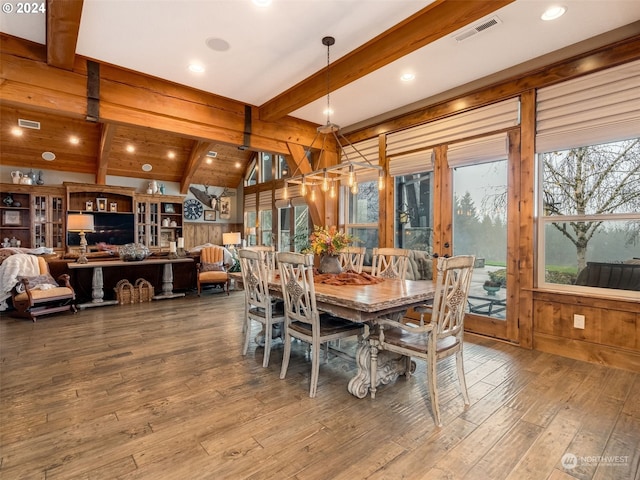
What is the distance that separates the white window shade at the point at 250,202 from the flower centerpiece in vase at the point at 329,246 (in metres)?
6.77

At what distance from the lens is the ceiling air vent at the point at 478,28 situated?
2.75 meters

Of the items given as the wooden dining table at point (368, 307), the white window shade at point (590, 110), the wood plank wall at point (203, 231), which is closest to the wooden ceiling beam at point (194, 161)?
the wood plank wall at point (203, 231)

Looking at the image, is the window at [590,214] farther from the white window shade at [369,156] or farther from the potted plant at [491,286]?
the white window shade at [369,156]

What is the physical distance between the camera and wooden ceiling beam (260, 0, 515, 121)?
2443 millimetres

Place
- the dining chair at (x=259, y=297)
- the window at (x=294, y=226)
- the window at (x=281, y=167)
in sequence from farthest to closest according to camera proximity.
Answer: the window at (x=281, y=167)
the window at (x=294, y=226)
the dining chair at (x=259, y=297)

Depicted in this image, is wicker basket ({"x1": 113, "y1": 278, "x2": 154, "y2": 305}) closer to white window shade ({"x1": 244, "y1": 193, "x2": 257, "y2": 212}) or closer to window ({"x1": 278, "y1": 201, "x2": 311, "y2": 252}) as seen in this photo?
window ({"x1": 278, "y1": 201, "x2": 311, "y2": 252})

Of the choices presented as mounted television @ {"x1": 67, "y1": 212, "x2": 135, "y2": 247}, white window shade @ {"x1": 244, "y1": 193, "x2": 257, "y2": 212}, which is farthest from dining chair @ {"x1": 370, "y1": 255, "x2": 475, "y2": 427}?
mounted television @ {"x1": 67, "y1": 212, "x2": 135, "y2": 247}

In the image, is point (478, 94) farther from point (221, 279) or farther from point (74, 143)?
point (74, 143)

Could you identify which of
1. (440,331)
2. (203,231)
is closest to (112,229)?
(203,231)

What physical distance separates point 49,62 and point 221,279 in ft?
13.8

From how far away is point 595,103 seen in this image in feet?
10.1

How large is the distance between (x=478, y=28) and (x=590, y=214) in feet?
6.59

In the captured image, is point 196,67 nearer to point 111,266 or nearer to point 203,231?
point 111,266

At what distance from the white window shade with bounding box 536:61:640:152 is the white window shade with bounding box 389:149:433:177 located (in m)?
1.25
